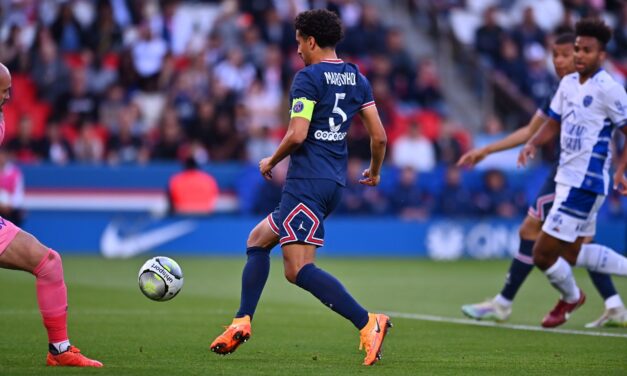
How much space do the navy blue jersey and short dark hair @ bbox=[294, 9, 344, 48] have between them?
158 millimetres

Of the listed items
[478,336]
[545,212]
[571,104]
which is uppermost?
[571,104]

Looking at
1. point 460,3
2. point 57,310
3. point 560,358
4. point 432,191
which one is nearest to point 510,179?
point 432,191

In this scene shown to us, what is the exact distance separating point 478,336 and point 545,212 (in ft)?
4.70

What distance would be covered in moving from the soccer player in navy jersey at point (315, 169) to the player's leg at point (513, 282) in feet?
9.27

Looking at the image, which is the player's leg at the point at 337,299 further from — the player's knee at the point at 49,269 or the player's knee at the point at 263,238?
the player's knee at the point at 49,269

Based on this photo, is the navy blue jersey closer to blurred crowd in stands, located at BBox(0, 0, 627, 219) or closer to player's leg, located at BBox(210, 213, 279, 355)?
player's leg, located at BBox(210, 213, 279, 355)

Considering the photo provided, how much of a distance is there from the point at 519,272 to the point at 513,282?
0.11 m

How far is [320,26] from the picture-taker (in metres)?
7.93

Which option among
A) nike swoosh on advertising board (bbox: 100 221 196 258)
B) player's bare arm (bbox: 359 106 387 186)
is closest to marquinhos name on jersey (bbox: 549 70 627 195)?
player's bare arm (bbox: 359 106 387 186)

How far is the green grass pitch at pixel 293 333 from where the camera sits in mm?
7570

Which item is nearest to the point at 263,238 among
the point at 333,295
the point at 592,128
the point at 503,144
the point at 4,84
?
the point at 333,295

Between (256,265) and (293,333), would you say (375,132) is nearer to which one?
(256,265)

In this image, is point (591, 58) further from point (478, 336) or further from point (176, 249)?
point (176, 249)

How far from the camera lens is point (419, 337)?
9.47 meters
